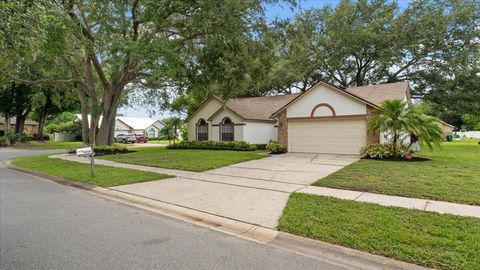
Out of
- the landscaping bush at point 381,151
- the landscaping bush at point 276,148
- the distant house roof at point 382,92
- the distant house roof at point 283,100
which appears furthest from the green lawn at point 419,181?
the landscaping bush at point 276,148

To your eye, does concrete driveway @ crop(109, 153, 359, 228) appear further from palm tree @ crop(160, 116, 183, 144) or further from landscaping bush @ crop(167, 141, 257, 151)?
palm tree @ crop(160, 116, 183, 144)

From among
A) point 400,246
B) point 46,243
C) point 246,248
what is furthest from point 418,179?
point 46,243

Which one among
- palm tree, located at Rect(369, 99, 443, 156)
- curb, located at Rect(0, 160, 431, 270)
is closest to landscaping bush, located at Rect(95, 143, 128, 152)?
curb, located at Rect(0, 160, 431, 270)

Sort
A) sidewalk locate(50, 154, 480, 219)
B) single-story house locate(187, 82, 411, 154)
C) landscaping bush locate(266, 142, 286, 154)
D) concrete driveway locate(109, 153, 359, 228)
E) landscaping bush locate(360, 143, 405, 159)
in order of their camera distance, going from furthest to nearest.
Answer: landscaping bush locate(266, 142, 286, 154) < single-story house locate(187, 82, 411, 154) < landscaping bush locate(360, 143, 405, 159) < concrete driveway locate(109, 153, 359, 228) < sidewalk locate(50, 154, 480, 219)

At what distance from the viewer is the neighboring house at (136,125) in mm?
54219

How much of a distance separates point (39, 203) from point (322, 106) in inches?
581

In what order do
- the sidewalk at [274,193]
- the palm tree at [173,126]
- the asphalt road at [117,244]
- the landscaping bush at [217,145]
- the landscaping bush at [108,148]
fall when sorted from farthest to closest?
the palm tree at [173,126] < the landscaping bush at [217,145] < the landscaping bush at [108,148] < the sidewalk at [274,193] < the asphalt road at [117,244]

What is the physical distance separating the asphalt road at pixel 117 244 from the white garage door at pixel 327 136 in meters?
13.4

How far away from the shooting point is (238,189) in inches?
320

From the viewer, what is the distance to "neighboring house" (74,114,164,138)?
5422cm

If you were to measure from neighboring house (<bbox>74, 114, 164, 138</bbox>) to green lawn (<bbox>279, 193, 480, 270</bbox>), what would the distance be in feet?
170

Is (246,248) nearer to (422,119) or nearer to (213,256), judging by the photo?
(213,256)

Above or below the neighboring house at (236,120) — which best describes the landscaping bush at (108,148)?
below

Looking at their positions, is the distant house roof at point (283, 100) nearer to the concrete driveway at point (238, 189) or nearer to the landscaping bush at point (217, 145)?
the landscaping bush at point (217, 145)
